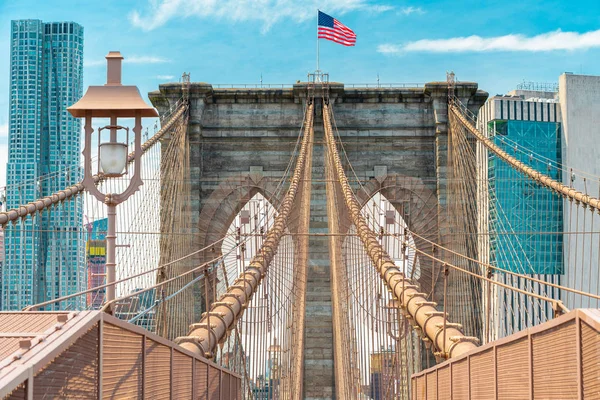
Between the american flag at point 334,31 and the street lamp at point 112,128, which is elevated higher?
the american flag at point 334,31

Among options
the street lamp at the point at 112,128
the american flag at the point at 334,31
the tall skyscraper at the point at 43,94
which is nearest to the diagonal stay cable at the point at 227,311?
the street lamp at the point at 112,128

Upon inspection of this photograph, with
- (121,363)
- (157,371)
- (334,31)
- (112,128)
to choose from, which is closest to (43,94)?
(334,31)

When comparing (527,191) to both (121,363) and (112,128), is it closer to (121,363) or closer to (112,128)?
(112,128)

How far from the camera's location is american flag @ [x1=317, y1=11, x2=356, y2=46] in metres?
24.4

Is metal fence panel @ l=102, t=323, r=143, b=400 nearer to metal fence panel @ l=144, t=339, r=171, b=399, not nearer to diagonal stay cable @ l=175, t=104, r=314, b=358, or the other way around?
metal fence panel @ l=144, t=339, r=171, b=399

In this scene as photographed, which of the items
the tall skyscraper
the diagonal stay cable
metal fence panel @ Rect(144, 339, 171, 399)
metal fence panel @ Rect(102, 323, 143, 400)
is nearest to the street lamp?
the diagonal stay cable

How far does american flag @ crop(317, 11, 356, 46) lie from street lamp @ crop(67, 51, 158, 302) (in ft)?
58.7

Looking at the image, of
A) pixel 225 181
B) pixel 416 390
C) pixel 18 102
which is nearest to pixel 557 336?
pixel 416 390

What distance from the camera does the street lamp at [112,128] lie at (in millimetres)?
6438

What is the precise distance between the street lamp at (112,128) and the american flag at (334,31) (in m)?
17.9

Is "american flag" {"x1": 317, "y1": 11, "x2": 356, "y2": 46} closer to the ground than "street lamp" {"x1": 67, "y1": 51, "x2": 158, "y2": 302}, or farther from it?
farther from it

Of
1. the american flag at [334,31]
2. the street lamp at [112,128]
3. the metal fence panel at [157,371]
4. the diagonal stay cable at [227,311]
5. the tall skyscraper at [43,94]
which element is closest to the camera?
the metal fence panel at [157,371]

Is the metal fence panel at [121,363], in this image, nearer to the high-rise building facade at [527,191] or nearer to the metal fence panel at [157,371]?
the metal fence panel at [157,371]

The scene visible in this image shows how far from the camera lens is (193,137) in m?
21.6
